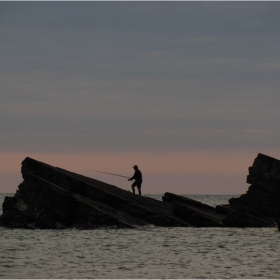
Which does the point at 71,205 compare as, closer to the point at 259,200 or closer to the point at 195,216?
the point at 195,216

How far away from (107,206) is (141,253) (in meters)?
8.93

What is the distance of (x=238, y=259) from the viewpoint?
3134cm

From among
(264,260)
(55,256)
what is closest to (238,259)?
(264,260)

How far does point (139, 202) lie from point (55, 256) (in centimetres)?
1247

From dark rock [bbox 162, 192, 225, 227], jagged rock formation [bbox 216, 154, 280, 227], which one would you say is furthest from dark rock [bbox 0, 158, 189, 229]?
jagged rock formation [bbox 216, 154, 280, 227]

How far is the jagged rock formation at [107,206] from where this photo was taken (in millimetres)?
40719

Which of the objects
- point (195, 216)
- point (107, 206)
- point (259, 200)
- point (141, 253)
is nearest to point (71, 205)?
point (107, 206)

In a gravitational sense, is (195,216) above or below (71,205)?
below

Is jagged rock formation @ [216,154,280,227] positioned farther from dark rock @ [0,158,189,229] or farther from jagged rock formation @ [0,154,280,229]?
dark rock @ [0,158,189,229]

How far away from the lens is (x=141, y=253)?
3288 centimetres

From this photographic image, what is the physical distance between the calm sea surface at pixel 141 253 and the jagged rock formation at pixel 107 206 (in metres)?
0.84

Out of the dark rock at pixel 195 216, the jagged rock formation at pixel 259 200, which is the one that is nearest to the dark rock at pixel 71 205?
the dark rock at pixel 195 216

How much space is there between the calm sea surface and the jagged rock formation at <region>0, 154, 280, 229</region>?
84 centimetres

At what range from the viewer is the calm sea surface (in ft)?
89.6
